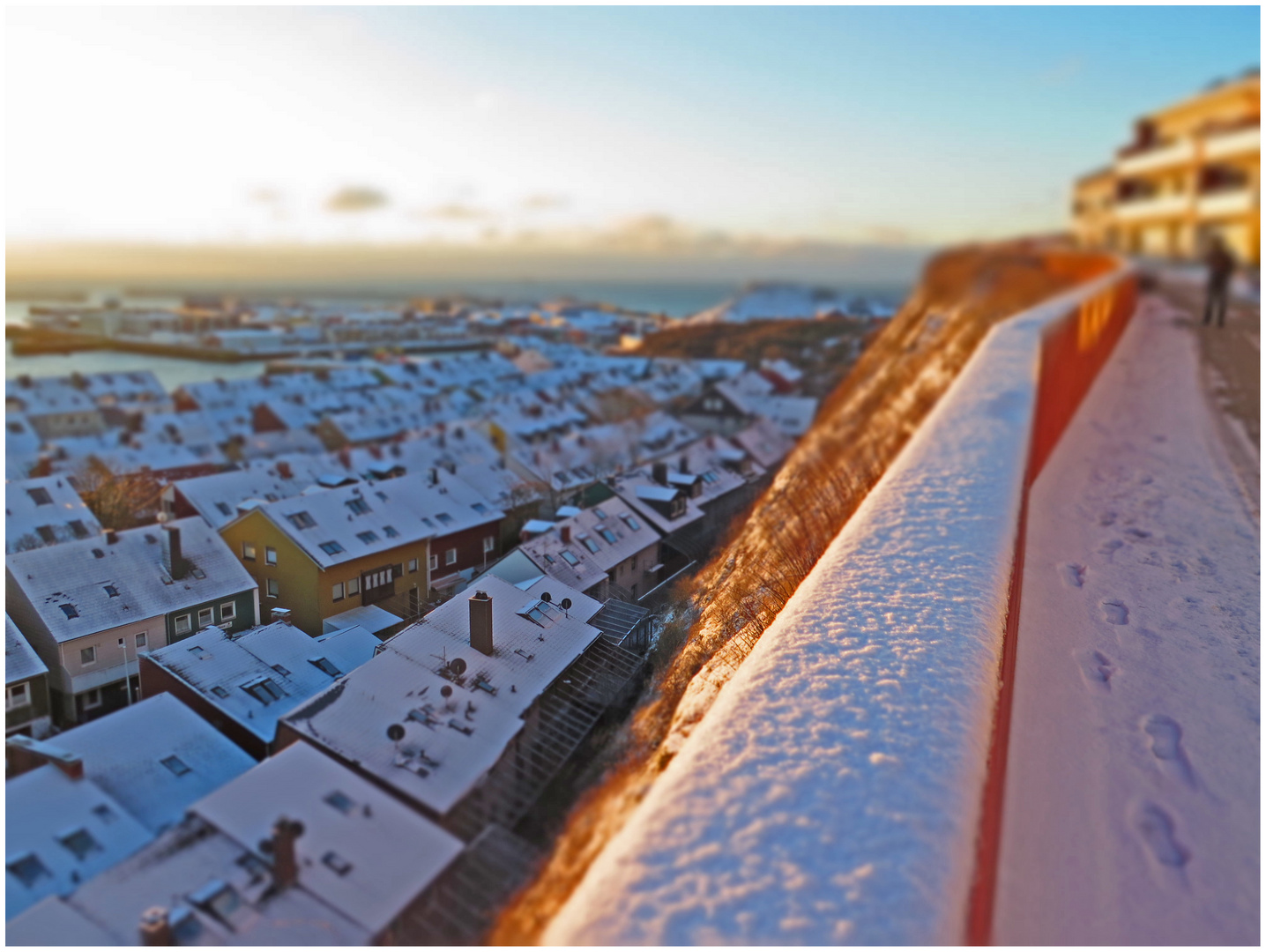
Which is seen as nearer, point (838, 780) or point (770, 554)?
point (838, 780)

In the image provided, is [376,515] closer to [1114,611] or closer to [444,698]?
[444,698]

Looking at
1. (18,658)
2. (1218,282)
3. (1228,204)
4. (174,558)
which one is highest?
(1228,204)

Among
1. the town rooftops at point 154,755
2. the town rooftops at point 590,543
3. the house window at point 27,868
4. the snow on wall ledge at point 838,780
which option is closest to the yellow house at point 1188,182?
the town rooftops at point 590,543

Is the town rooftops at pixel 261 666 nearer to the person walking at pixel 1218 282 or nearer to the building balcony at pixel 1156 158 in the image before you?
the person walking at pixel 1218 282

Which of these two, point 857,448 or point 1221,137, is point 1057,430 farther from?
point 1221,137

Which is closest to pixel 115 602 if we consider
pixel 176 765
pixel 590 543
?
pixel 176 765

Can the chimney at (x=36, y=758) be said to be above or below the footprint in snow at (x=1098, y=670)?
below
